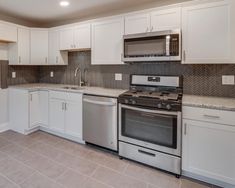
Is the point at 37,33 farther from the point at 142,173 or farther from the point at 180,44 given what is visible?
the point at 142,173

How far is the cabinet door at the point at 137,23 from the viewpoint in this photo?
248cm

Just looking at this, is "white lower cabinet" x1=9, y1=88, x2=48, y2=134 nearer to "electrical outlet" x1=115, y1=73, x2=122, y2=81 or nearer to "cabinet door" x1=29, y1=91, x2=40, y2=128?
"cabinet door" x1=29, y1=91, x2=40, y2=128

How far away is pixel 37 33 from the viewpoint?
12.0 feet

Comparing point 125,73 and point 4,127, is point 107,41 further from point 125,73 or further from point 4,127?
point 4,127

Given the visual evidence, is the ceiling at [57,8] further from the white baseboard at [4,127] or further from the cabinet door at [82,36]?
the white baseboard at [4,127]

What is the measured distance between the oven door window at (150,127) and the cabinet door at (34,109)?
1.96 meters

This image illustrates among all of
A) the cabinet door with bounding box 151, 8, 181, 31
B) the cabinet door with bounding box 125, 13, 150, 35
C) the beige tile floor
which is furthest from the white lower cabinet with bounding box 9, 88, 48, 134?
the cabinet door with bounding box 151, 8, 181, 31

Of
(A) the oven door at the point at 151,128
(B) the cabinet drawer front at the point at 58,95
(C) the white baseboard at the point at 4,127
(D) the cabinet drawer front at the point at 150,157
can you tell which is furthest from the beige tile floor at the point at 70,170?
(B) the cabinet drawer front at the point at 58,95

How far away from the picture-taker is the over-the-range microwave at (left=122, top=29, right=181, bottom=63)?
7.27ft

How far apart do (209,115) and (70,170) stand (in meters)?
1.85

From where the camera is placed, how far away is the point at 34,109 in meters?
3.39

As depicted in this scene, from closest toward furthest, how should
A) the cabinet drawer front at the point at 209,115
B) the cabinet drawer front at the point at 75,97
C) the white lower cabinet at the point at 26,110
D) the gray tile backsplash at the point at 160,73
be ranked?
the cabinet drawer front at the point at 209,115 → the gray tile backsplash at the point at 160,73 → the cabinet drawer front at the point at 75,97 → the white lower cabinet at the point at 26,110

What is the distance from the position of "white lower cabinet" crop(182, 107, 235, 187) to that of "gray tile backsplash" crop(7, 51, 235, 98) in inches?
25.7

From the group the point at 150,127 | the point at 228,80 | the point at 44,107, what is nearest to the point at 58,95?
the point at 44,107
